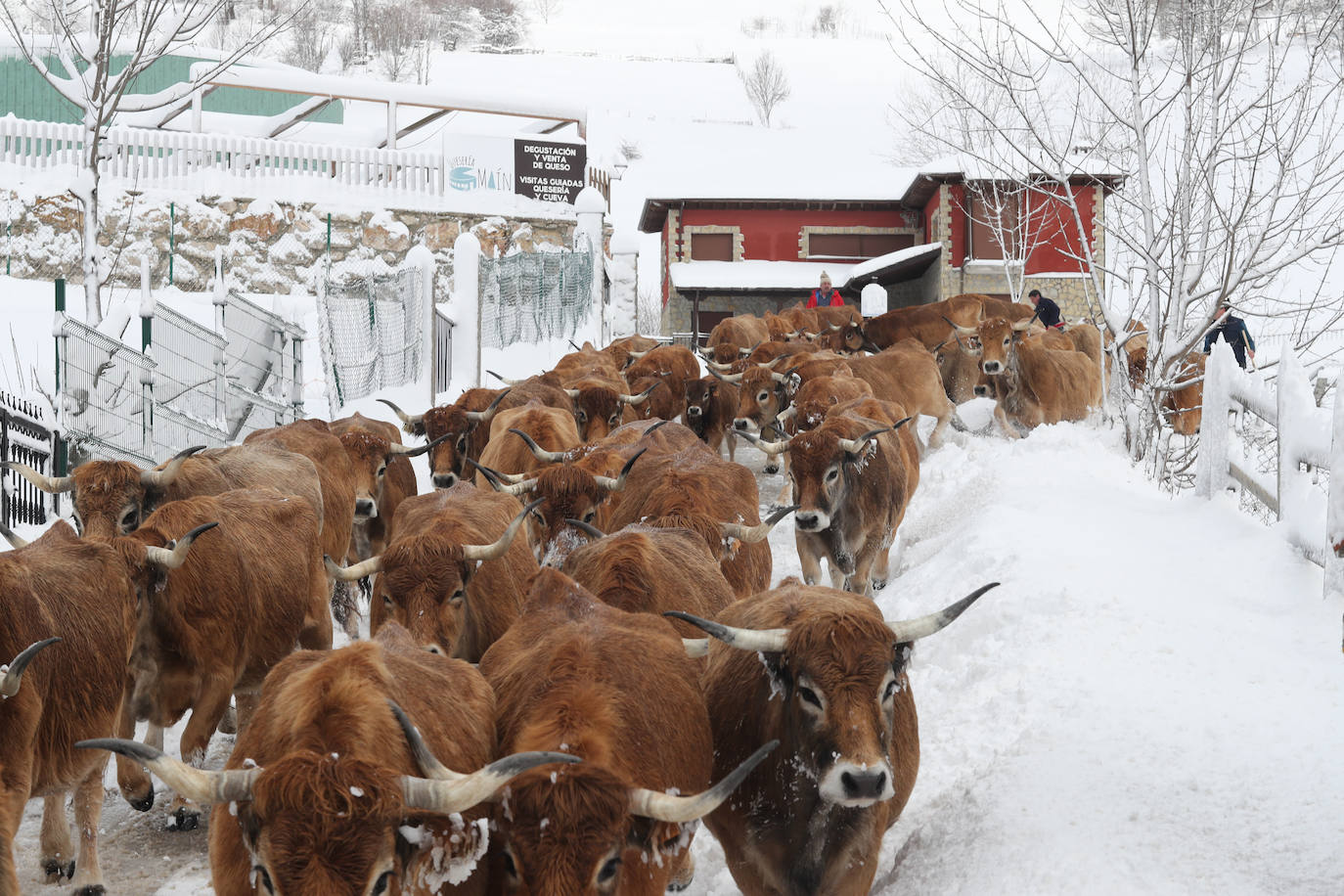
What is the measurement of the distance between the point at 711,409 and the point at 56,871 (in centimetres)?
1085

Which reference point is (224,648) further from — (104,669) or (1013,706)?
(1013,706)

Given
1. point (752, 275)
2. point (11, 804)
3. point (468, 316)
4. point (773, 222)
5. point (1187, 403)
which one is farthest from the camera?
point (773, 222)

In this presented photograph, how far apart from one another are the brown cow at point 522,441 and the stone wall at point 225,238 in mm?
11973

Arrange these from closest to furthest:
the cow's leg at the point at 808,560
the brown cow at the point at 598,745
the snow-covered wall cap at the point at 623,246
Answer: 1. the brown cow at the point at 598,745
2. the cow's leg at the point at 808,560
3. the snow-covered wall cap at the point at 623,246

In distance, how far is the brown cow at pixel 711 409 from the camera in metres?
15.5

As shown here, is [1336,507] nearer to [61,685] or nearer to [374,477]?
[61,685]

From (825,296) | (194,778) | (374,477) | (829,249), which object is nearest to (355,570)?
(194,778)

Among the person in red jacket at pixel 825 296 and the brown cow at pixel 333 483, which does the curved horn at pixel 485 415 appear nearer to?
the brown cow at pixel 333 483

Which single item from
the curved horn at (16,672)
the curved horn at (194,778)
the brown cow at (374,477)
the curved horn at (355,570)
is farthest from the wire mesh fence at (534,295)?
the curved horn at (194,778)

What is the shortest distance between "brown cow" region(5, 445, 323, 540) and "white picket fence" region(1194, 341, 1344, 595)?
585cm

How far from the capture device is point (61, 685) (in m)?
5.25

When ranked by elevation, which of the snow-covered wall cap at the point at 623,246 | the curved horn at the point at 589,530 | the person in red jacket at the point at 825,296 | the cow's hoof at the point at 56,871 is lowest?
the cow's hoof at the point at 56,871

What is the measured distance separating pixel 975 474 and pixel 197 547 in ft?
28.5

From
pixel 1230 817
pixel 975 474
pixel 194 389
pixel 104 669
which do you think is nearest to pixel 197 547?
pixel 104 669
